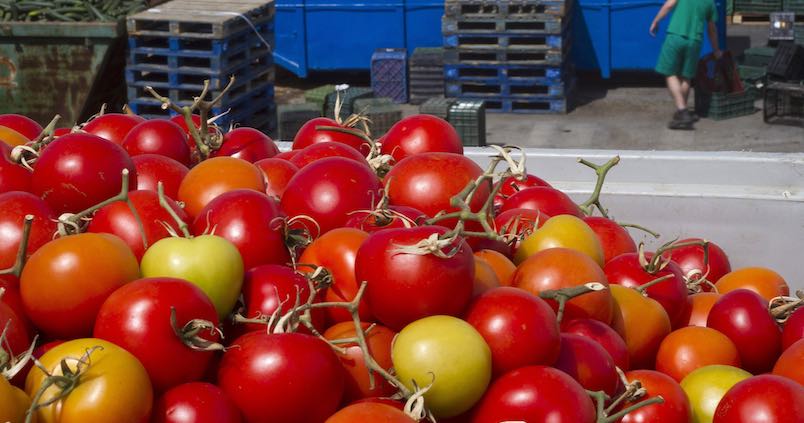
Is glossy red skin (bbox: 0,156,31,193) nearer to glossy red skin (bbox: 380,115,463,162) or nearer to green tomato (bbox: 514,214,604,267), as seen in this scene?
glossy red skin (bbox: 380,115,463,162)

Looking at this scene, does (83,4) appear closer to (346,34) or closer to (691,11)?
(346,34)

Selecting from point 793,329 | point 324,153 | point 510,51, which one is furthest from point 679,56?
point 793,329

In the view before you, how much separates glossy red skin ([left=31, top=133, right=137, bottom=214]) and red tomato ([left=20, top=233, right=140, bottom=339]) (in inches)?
15.7

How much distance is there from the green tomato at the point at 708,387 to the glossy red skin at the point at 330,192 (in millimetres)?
777

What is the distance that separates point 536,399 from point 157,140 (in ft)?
4.48

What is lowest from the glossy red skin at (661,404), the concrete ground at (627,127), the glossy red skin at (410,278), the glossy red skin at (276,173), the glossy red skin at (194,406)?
the concrete ground at (627,127)

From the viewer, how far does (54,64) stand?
26.8ft

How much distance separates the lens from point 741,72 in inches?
432

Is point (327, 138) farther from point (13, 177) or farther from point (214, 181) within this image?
point (13, 177)

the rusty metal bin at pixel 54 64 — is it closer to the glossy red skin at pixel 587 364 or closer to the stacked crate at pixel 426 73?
the stacked crate at pixel 426 73

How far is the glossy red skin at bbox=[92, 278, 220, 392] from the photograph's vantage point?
5.77 feet

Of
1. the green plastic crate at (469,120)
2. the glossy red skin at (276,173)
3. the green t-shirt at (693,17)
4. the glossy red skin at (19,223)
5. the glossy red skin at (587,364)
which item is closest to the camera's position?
the glossy red skin at (587,364)

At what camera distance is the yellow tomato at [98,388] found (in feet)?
5.26

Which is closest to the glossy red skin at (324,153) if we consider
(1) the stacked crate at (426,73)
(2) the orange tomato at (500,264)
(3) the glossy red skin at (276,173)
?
(3) the glossy red skin at (276,173)
